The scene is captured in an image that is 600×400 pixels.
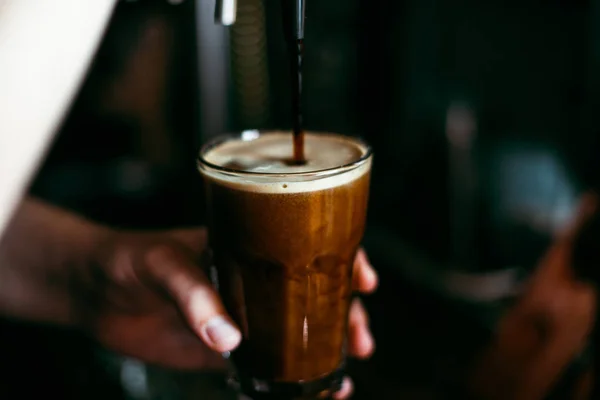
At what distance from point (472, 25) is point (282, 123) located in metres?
1.57

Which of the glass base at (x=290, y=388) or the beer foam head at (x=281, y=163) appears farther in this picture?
the glass base at (x=290, y=388)

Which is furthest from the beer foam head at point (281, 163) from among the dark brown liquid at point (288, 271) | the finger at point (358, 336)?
the finger at point (358, 336)

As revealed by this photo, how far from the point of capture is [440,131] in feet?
11.9

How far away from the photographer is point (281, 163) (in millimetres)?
998

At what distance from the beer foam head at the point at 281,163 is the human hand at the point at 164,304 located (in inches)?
8.7

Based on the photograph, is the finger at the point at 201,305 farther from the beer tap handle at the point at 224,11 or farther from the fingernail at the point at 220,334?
the beer tap handle at the point at 224,11

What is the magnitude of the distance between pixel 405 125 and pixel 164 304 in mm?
2749

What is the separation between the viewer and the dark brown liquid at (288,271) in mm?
925

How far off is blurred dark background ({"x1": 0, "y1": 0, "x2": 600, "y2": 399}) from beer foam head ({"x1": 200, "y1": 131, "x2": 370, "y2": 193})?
1751mm

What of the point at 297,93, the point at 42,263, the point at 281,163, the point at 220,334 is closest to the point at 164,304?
the point at 42,263

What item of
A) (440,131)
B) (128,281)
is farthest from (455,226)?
(128,281)

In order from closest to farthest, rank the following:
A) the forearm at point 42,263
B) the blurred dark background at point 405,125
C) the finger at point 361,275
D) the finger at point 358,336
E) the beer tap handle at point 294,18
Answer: the beer tap handle at point 294,18 → the finger at point 361,275 → the finger at point 358,336 → the forearm at point 42,263 → the blurred dark background at point 405,125

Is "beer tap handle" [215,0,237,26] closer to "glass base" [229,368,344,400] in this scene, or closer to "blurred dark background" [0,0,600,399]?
"glass base" [229,368,344,400]

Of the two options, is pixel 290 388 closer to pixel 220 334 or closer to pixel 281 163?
pixel 220 334
